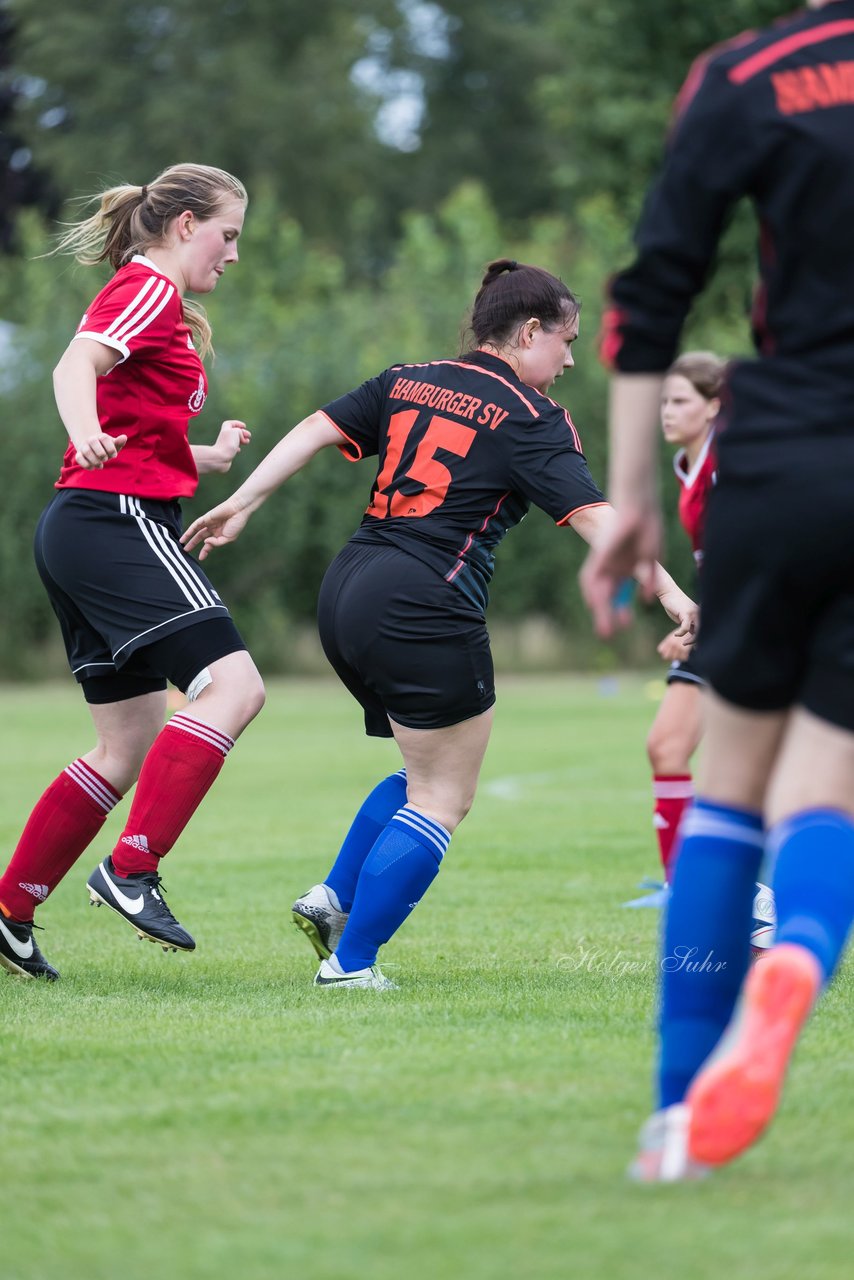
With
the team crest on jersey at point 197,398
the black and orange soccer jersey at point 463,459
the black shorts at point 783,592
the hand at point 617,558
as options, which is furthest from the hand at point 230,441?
the black shorts at point 783,592

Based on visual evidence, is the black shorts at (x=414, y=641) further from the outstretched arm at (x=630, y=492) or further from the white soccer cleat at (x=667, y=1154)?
the white soccer cleat at (x=667, y=1154)

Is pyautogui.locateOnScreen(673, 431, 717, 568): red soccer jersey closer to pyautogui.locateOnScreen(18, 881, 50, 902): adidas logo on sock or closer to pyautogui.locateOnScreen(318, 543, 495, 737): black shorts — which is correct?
pyautogui.locateOnScreen(318, 543, 495, 737): black shorts

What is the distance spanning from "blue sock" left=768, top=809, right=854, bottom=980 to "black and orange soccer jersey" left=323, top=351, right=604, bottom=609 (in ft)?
6.69

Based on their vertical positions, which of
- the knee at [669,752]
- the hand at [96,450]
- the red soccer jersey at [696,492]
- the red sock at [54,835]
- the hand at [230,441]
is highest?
the hand at [96,450]

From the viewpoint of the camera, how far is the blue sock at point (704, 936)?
297 cm

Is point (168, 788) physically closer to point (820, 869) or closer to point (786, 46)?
point (820, 869)

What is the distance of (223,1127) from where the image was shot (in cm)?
329

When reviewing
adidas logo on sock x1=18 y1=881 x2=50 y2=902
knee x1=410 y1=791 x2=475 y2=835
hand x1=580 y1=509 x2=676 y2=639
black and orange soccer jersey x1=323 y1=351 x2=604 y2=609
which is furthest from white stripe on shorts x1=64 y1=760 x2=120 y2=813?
hand x1=580 y1=509 x2=676 y2=639

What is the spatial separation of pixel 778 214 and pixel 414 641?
2.23m

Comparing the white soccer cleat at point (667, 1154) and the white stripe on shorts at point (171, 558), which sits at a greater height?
the white soccer cleat at point (667, 1154)

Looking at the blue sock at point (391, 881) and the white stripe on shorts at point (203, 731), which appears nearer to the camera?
the blue sock at point (391, 881)

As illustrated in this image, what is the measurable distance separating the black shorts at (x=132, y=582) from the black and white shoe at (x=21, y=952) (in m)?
0.79

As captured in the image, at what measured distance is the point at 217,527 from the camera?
521cm

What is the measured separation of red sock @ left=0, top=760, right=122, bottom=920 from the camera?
17.4 ft
